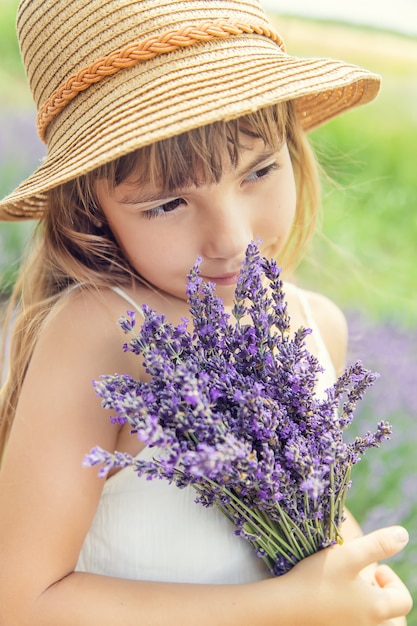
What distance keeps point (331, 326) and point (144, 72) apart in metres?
1.01

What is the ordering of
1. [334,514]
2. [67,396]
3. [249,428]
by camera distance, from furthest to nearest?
[67,396]
[334,514]
[249,428]

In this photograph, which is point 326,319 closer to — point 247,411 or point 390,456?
point 390,456

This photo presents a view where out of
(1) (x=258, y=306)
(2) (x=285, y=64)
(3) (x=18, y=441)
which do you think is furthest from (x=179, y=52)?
(3) (x=18, y=441)

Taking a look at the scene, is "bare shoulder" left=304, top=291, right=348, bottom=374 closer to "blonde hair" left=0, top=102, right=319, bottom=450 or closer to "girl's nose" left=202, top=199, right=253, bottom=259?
"blonde hair" left=0, top=102, right=319, bottom=450

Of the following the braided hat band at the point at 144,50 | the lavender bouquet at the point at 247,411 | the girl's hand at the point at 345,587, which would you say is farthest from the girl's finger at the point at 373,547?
the braided hat band at the point at 144,50

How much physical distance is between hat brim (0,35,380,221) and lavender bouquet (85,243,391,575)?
0.29 metres

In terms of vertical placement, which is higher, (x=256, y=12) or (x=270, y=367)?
(x=256, y=12)

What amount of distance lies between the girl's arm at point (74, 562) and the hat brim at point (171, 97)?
17.1 inches

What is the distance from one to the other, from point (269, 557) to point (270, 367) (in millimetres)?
478

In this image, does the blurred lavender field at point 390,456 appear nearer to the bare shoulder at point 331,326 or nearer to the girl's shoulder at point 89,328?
the bare shoulder at point 331,326

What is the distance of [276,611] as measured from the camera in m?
1.39

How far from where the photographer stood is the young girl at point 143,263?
4.50 ft

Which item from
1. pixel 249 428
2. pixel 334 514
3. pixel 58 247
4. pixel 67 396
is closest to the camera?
pixel 249 428

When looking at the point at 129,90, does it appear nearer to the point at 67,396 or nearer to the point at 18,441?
the point at 67,396
